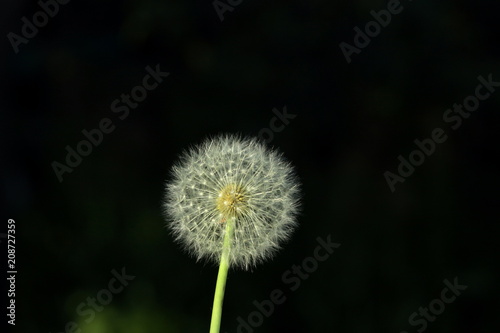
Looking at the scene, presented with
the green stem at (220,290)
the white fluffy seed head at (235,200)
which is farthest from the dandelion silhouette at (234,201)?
the green stem at (220,290)

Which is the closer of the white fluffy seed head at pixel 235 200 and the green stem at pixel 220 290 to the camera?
the green stem at pixel 220 290

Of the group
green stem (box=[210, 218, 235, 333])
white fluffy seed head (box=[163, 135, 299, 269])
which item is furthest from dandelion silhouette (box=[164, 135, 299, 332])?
green stem (box=[210, 218, 235, 333])

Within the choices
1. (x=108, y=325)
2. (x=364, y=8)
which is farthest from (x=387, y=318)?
(x=364, y=8)

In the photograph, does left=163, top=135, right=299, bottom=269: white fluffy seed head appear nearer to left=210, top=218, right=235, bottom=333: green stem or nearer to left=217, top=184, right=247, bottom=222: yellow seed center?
left=217, top=184, right=247, bottom=222: yellow seed center

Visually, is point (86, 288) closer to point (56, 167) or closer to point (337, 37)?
point (56, 167)

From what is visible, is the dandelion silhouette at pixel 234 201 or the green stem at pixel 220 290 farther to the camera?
the dandelion silhouette at pixel 234 201

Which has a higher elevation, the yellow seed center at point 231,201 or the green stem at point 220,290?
the yellow seed center at point 231,201

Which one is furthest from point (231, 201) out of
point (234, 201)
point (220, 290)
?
point (220, 290)

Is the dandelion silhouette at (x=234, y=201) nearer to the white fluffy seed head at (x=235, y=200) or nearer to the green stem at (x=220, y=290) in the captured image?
the white fluffy seed head at (x=235, y=200)
